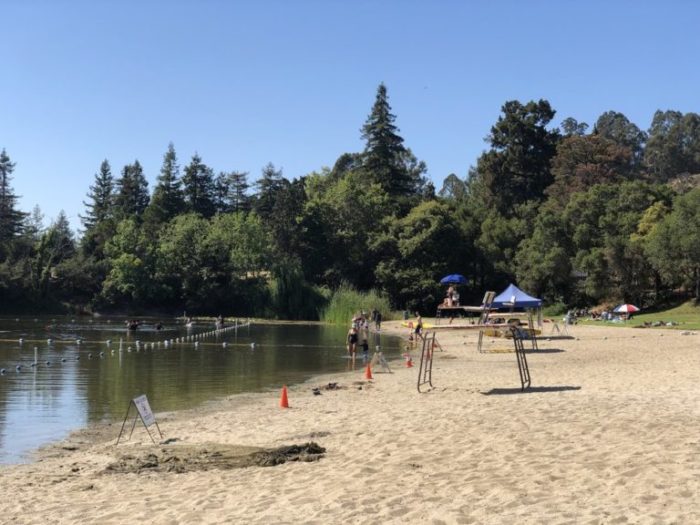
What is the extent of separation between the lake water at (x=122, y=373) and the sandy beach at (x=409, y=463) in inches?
76.0

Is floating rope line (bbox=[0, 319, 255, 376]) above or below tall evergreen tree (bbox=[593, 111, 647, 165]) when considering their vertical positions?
below

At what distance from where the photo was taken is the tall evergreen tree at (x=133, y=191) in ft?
400

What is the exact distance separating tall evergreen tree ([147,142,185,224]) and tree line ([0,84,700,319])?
2656 millimetres

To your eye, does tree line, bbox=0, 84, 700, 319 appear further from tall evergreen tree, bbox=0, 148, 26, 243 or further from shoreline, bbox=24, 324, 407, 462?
shoreline, bbox=24, 324, 407, 462

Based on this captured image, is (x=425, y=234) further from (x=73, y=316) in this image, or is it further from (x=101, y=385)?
(x=101, y=385)

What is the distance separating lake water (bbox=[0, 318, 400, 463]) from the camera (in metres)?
16.9

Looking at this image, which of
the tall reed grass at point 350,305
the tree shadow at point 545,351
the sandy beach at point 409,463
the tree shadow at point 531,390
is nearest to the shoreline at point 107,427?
the sandy beach at point 409,463

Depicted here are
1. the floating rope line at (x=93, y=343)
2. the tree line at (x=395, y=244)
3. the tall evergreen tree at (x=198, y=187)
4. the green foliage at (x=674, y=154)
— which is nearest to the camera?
the floating rope line at (x=93, y=343)

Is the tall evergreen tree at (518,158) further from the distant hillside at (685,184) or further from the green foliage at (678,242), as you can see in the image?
the green foliage at (678,242)

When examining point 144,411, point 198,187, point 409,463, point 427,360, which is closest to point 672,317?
point 427,360

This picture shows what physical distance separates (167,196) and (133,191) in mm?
16363

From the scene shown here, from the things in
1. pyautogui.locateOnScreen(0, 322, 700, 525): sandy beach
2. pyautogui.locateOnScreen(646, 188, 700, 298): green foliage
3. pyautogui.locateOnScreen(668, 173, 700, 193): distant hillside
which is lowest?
pyautogui.locateOnScreen(0, 322, 700, 525): sandy beach

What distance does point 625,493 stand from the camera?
→ 25.1 ft

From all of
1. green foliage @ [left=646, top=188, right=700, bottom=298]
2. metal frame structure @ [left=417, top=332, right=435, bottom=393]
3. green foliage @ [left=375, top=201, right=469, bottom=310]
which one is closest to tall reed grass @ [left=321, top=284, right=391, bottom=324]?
green foliage @ [left=375, top=201, right=469, bottom=310]
